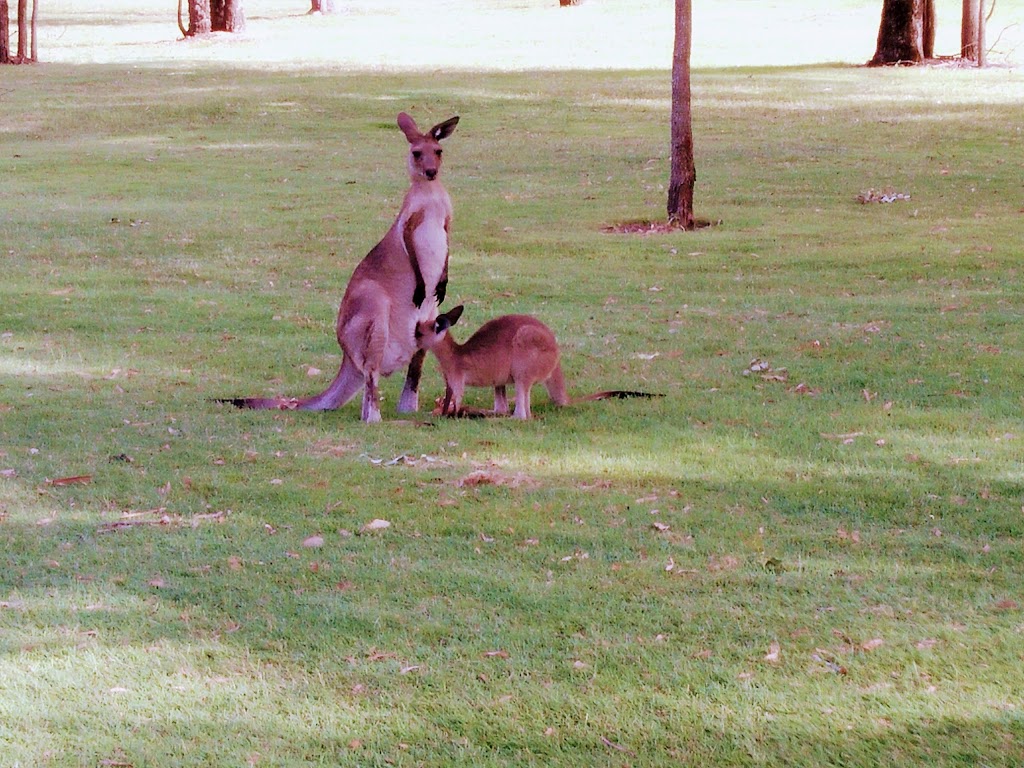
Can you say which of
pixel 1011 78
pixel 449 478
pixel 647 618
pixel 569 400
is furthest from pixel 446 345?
pixel 1011 78

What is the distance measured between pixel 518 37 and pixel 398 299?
31.8 metres

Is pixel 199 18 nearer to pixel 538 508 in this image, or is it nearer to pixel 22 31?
pixel 22 31

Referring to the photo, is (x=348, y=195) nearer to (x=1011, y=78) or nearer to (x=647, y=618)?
(x=647, y=618)

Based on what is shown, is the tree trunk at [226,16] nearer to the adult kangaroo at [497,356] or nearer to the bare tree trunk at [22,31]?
the bare tree trunk at [22,31]

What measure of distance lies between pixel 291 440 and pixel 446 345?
115 centimetres

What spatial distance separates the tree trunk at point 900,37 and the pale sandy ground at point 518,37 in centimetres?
213

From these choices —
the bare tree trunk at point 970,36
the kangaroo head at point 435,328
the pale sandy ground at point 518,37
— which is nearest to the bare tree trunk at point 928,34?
the bare tree trunk at point 970,36

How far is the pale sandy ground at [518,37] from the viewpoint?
3272cm

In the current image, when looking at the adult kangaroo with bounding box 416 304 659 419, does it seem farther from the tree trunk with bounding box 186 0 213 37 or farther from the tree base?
the tree trunk with bounding box 186 0 213 37

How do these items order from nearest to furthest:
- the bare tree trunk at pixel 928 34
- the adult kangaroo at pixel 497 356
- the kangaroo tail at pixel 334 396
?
1. the adult kangaroo at pixel 497 356
2. the kangaroo tail at pixel 334 396
3. the bare tree trunk at pixel 928 34

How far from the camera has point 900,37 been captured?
28984mm

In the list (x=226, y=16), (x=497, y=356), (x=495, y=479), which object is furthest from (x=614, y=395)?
(x=226, y=16)

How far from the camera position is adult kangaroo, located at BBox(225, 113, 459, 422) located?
7977 mm

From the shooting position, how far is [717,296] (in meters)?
11.5
